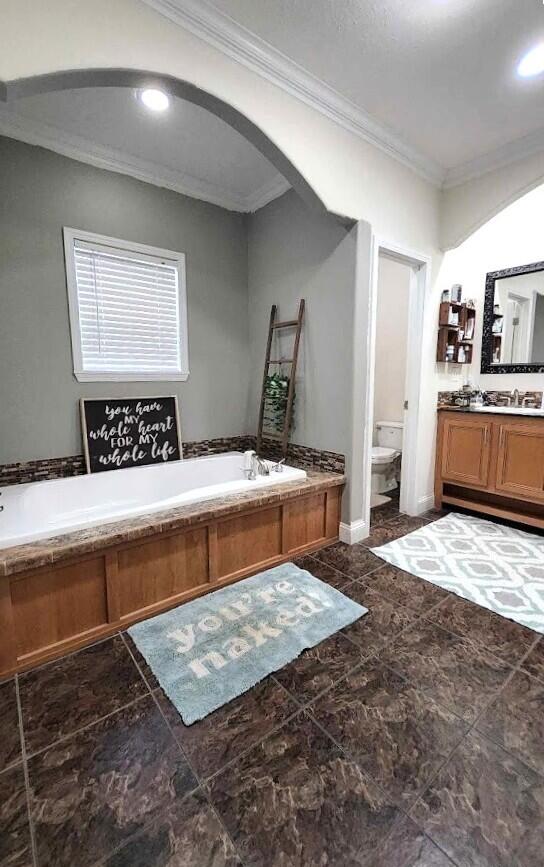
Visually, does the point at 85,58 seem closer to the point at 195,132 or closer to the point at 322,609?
the point at 195,132

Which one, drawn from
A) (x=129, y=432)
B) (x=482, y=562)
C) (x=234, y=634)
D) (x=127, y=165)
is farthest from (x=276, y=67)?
(x=482, y=562)

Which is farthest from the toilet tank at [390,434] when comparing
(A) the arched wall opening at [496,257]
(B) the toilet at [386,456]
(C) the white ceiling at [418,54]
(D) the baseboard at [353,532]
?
(C) the white ceiling at [418,54]

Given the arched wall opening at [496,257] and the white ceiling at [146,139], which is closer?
the white ceiling at [146,139]

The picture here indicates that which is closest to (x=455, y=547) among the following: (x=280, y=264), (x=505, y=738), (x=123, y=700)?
(x=505, y=738)

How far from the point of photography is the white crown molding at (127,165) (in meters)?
2.26

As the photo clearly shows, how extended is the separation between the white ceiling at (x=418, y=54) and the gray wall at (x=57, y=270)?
4.45ft

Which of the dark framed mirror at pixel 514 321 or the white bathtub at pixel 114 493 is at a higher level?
the dark framed mirror at pixel 514 321

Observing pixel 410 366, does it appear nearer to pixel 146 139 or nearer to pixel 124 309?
pixel 124 309

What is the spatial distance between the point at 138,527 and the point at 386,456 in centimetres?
256

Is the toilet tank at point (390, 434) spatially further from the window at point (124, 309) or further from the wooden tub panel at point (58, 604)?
the wooden tub panel at point (58, 604)

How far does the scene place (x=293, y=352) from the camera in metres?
2.97

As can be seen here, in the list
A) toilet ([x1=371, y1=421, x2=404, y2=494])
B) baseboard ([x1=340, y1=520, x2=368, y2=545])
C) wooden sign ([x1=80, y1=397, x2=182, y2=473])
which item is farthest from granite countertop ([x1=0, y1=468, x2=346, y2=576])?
toilet ([x1=371, y1=421, x2=404, y2=494])

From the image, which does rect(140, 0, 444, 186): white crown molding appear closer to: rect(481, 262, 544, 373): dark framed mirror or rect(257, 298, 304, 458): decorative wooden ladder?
rect(257, 298, 304, 458): decorative wooden ladder

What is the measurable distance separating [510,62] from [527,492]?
2.61m
